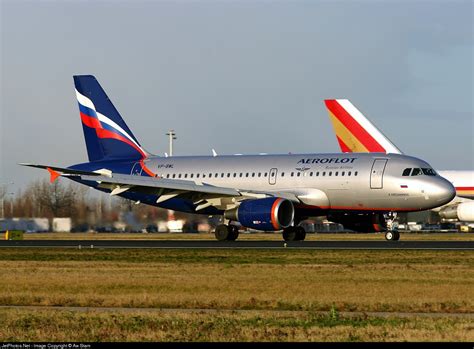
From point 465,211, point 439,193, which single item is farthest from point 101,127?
point 465,211

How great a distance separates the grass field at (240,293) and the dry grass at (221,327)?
18mm

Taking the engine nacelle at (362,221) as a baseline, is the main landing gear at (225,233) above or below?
below

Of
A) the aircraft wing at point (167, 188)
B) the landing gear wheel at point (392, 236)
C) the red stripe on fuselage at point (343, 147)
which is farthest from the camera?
the red stripe on fuselage at point (343, 147)

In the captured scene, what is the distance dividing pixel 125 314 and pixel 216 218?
43.5 metres

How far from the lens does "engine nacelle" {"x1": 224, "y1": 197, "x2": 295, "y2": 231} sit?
162 ft

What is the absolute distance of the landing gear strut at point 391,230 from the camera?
5141 centimetres

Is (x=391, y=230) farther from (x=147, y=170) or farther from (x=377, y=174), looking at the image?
(x=147, y=170)

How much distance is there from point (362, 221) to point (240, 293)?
96.4ft

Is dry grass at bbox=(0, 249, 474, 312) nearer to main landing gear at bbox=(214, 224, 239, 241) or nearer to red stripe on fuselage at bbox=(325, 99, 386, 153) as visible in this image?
main landing gear at bbox=(214, 224, 239, 241)

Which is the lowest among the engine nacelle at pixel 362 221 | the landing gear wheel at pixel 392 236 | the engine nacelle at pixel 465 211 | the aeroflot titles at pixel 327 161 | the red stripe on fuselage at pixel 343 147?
the landing gear wheel at pixel 392 236

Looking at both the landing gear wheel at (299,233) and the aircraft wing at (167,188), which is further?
the landing gear wheel at (299,233)

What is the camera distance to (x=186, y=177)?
57.1 meters

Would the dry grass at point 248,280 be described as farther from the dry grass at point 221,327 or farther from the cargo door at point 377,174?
the cargo door at point 377,174

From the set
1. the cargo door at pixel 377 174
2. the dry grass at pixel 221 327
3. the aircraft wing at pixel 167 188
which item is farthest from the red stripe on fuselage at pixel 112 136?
the dry grass at pixel 221 327
